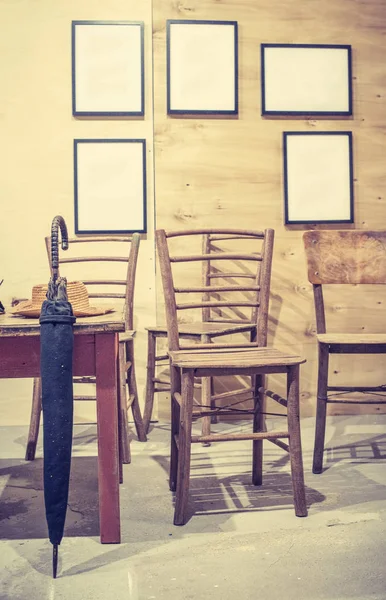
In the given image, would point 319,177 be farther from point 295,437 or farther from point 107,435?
point 107,435

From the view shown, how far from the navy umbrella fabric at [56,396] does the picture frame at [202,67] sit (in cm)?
216

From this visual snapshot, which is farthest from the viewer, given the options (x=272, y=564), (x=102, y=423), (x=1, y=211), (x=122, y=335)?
(x=1, y=211)

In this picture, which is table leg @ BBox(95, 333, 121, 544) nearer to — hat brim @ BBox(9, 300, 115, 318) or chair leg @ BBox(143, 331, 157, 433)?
hat brim @ BBox(9, 300, 115, 318)

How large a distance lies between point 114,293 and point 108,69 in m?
1.25

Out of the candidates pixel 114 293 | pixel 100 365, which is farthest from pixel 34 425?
pixel 100 365

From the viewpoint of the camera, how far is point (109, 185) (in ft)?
12.1

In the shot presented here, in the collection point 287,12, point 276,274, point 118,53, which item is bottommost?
point 276,274

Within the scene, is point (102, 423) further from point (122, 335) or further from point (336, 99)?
point (336, 99)

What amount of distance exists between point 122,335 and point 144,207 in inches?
37.9

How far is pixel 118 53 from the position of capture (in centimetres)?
369

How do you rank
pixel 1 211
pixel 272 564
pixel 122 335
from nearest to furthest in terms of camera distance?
pixel 272 564 → pixel 122 335 → pixel 1 211

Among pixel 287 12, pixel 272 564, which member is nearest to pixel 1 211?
pixel 287 12

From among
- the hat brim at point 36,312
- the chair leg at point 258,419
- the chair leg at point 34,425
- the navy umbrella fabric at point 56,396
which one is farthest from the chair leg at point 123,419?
the navy umbrella fabric at point 56,396

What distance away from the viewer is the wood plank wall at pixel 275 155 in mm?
3703
